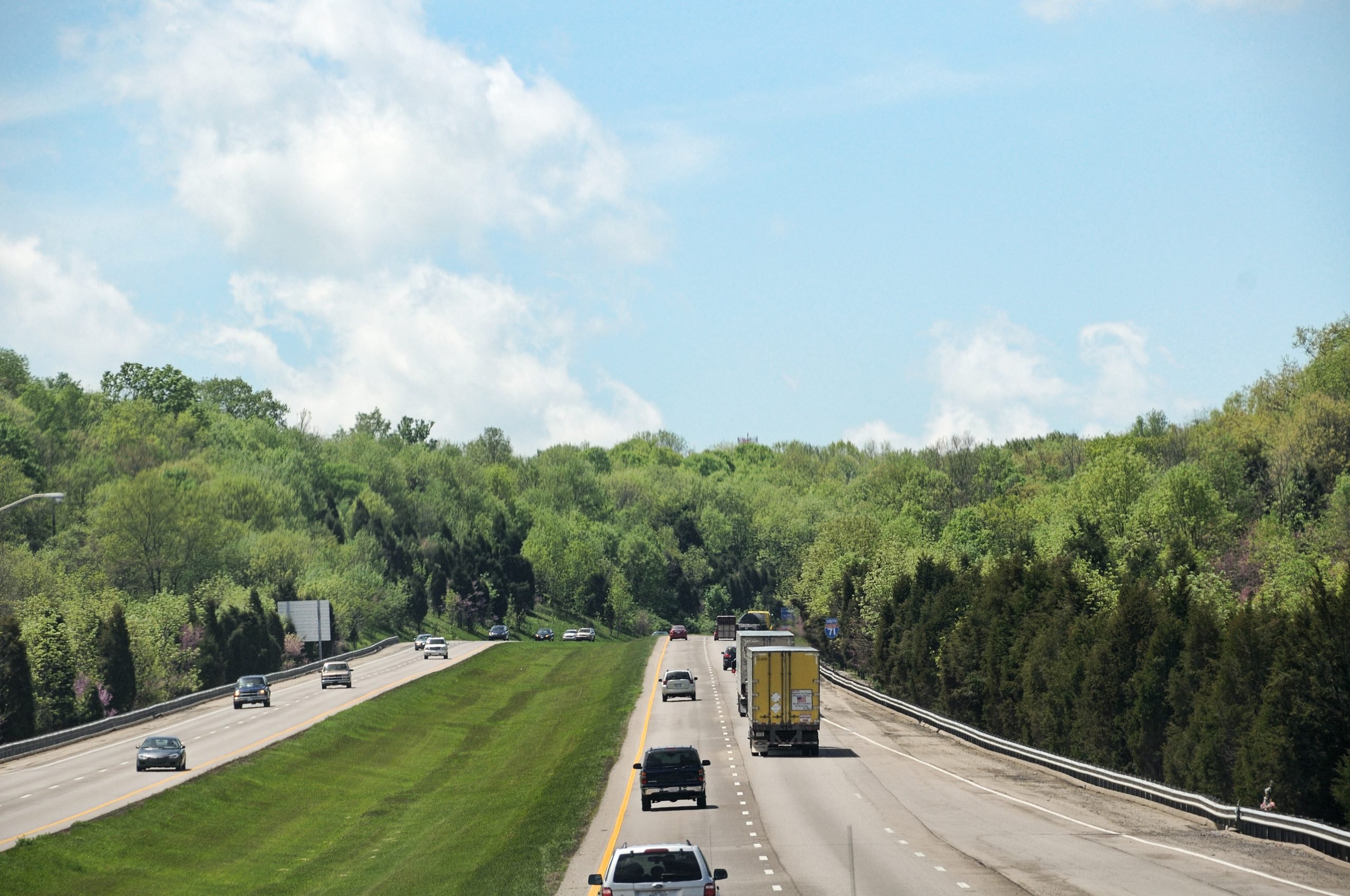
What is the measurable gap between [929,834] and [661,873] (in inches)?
557

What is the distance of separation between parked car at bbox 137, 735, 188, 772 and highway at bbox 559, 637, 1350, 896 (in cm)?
1764

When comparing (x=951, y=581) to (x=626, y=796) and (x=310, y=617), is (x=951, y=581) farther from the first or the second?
(x=310, y=617)

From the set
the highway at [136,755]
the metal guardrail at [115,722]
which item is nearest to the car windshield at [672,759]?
the highway at [136,755]

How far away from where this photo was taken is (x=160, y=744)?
58.9 m

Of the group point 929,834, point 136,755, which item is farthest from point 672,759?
point 136,755

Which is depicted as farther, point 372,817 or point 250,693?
point 250,693

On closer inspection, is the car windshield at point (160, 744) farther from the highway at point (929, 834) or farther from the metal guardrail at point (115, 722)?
the highway at point (929, 834)

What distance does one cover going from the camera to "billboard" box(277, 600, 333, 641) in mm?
128750

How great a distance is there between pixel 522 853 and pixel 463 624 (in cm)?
14521

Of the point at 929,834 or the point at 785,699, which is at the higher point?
the point at 785,699

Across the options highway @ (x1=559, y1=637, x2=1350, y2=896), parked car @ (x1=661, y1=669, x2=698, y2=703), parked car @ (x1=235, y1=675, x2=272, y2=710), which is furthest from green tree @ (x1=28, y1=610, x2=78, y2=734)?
highway @ (x1=559, y1=637, x2=1350, y2=896)

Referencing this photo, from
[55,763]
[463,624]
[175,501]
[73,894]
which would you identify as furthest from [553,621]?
[73,894]

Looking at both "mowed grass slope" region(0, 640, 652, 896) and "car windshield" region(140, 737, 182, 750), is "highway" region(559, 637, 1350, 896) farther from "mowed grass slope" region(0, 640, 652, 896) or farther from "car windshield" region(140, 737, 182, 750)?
"car windshield" region(140, 737, 182, 750)

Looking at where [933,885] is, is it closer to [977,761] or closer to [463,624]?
[977,761]
